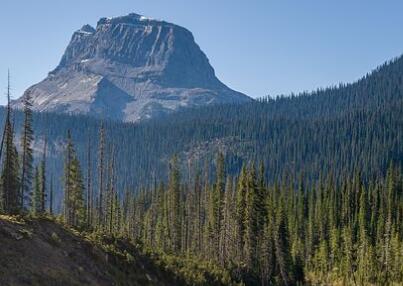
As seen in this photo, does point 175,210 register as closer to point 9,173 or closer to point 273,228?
point 273,228

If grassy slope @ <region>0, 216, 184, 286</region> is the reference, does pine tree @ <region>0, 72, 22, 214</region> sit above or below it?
above

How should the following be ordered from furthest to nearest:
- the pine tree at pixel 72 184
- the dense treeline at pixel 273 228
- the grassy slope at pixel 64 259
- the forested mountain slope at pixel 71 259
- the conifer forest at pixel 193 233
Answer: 1. the dense treeline at pixel 273 228
2. the pine tree at pixel 72 184
3. the conifer forest at pixel 193 233
4. the forested mountain slope at pixel 71 259
5. the grassy slope at pixel 64 259

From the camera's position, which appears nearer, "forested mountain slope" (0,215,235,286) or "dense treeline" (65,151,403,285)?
"forested mountain slope" (0,215,235,286)

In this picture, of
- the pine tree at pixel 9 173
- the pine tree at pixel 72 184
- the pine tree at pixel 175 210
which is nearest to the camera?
the pine tree at pixel 9 173

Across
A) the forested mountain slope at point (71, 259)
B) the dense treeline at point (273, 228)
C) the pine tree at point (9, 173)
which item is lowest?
the dense treeline at point (273, 228)

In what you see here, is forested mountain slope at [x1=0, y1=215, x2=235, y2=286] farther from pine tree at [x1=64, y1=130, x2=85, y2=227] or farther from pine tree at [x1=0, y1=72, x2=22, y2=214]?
pine tree at [x1=64, y1=130, x2=85, y2=227]

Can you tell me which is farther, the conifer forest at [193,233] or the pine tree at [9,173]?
the pine tree at [9,173]

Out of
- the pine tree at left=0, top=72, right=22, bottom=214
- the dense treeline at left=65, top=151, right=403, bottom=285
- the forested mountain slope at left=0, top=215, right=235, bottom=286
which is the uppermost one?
the pine tree at left=0, top=72, right=22, bottom=214

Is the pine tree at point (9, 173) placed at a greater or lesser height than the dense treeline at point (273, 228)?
greater

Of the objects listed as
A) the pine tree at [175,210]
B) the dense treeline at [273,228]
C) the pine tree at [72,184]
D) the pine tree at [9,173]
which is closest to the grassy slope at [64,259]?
the dense treeline at [273,228]

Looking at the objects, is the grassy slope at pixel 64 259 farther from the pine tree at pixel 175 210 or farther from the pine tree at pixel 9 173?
the pine tree at pixel 175 210

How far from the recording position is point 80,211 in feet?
273

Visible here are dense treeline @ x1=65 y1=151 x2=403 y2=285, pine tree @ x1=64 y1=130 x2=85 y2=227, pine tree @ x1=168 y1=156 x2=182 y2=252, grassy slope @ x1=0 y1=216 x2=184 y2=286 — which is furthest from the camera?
pine tree @ x1=168 y1=156 x2=182 y2=252

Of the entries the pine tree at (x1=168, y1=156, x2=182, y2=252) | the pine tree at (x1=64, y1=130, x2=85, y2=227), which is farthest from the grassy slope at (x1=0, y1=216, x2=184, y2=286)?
the pine tree at (x1=168, y1=156, x2=182, y2=252)
